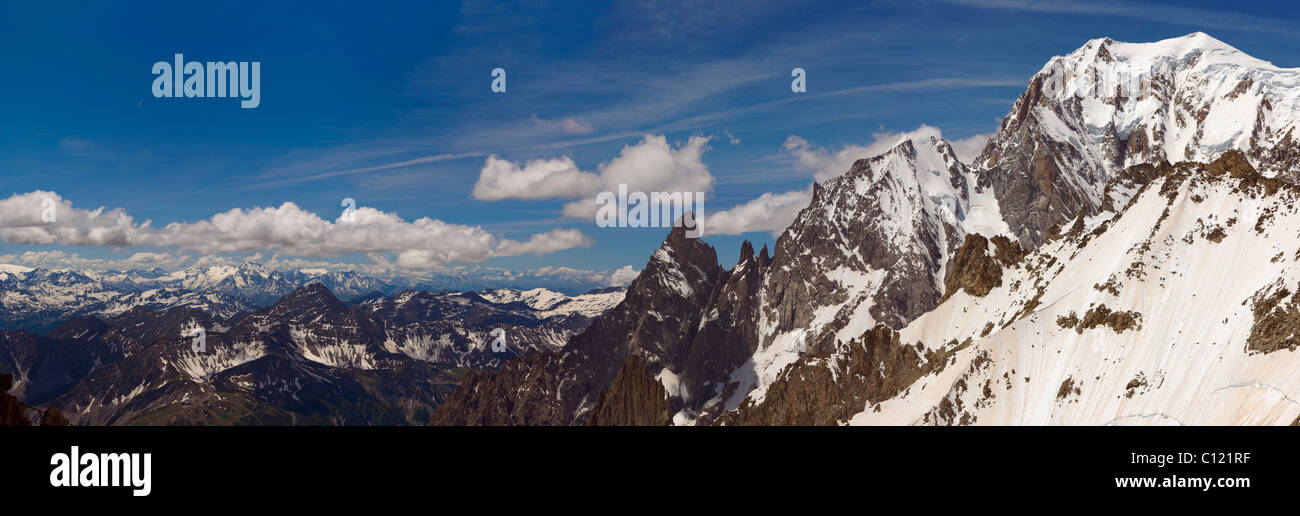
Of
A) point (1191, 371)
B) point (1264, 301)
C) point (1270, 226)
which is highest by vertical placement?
point (1270, 226)
